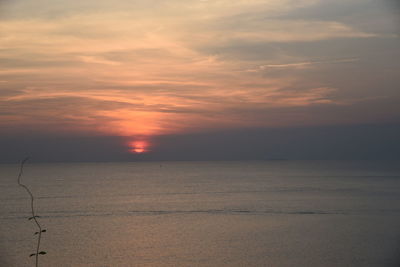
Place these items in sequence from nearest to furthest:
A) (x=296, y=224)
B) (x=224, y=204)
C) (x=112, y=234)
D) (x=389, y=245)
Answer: (x=389, y=245)
(x=112, y=234)
(x=296, y=224)
(x=224, y=204)

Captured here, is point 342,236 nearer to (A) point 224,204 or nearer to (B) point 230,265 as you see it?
(B) point 230,265

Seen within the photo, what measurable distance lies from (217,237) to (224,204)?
55.6ft

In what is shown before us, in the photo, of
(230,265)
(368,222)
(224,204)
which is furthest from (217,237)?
(224,204)

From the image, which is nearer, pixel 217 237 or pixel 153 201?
pixel 217 237

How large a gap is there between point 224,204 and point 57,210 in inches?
595

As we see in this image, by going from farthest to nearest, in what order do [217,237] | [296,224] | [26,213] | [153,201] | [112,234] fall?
[153,201], [26,213], [296,224], [112,234], [217,237]

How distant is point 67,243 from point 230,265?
1027 centimetres

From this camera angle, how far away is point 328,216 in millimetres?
34625

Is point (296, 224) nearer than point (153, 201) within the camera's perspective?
Yes

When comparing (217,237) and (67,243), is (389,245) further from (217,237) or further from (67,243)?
(67,243)

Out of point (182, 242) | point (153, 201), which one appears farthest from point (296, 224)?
point (153, 201)

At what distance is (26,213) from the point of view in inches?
1540

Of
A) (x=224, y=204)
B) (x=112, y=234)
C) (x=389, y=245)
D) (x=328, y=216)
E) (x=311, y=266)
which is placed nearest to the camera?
(x=311, y=266)

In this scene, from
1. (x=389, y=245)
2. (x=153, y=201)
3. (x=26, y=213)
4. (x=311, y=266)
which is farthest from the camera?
(x=153, y=201)
